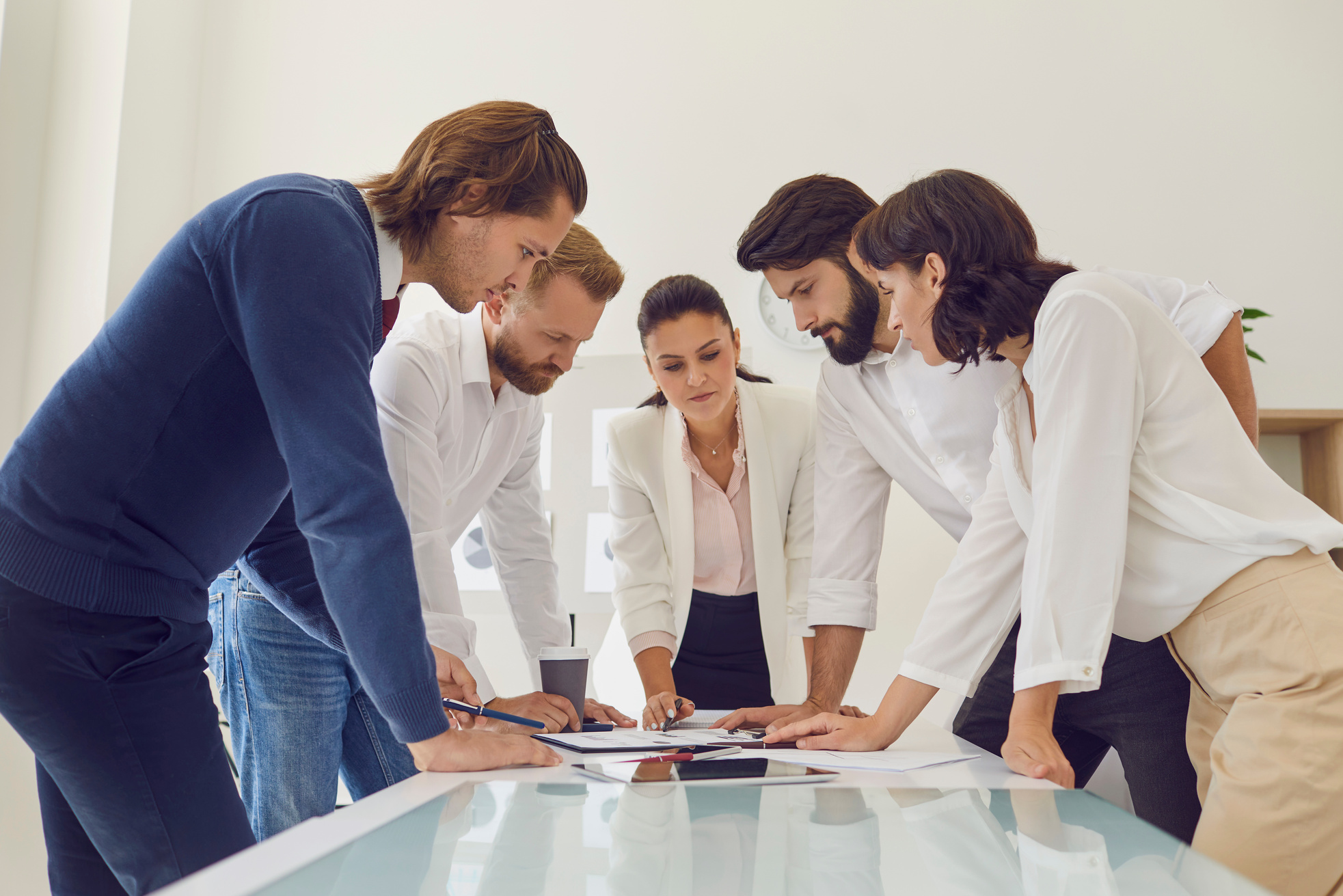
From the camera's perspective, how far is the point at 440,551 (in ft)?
5.10

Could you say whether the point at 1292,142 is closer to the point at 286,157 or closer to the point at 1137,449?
the point at 1137,449

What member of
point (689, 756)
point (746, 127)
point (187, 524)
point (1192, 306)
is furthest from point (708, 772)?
point (746, 127)

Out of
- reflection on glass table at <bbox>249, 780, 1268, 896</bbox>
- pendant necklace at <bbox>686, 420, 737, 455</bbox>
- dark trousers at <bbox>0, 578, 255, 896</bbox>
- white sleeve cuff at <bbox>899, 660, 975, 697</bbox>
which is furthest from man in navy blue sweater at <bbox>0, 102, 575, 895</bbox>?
pendant necklace at <bbox>686, 420, 737, 455</bbox>

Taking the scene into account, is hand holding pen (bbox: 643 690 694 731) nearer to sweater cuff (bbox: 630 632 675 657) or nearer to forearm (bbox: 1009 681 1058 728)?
sweater cuff (bbox: 630 632 675 657)

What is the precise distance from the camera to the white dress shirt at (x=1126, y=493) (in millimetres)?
984

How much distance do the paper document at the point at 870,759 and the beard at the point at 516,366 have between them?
922 millimetres

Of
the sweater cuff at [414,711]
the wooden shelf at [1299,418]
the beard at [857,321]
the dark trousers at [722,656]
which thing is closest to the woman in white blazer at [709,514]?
the dark trousers at [722,656]

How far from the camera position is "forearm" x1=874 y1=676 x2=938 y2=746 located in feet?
3.96

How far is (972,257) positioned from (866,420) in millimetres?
591

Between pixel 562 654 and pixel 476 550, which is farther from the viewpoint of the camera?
pixel 476 550

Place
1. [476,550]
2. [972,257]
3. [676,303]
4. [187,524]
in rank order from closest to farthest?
[187,524]
[972,257]
[676,303]
[476,550]

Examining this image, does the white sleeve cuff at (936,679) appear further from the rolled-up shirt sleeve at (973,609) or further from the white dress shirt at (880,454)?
the white dress shirt at (880,454)

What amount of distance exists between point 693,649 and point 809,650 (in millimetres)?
268

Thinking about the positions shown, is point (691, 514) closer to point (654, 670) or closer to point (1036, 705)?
point (654, 670)
